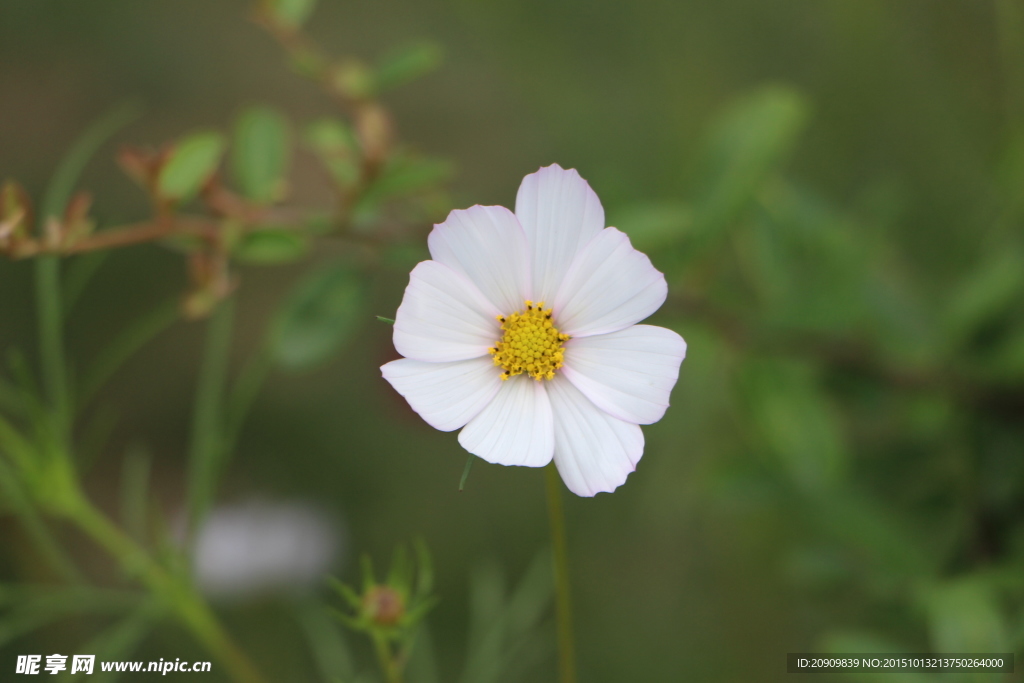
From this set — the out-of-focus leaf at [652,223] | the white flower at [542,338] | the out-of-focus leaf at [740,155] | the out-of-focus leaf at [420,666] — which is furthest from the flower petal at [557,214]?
the out-of-focus leaf at [420,666]

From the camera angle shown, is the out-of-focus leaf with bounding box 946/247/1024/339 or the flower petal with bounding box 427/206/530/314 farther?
the out-of-focus leaf with bounding box 946/247/1024/339

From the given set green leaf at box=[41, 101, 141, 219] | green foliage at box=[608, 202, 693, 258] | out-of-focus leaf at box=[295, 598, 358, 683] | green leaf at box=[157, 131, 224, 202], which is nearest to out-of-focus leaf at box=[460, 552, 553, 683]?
out-of-focus leaf at box=[295, 598, 358, 683]

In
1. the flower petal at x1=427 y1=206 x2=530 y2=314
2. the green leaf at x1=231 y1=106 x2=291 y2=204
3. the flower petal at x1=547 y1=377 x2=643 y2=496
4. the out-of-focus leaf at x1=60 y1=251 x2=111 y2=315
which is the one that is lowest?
the flower petal at x1=547 y1=377 x2=643 y2=496

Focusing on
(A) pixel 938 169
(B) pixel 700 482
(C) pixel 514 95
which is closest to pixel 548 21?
(C) pixel 514 95

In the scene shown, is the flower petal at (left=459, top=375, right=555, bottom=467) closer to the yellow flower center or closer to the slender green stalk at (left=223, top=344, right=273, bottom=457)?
the yellow flower center

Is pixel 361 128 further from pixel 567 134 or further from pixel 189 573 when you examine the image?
pixel 567 134

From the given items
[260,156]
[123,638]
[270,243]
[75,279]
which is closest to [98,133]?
[75,279]
